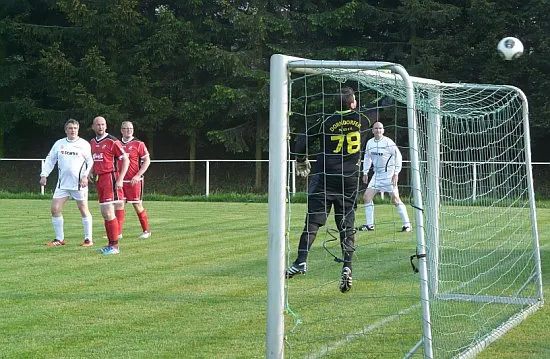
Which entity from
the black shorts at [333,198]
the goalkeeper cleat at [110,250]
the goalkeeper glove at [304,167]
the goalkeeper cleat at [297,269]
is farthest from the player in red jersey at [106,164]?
the goalkeeper glove at [304,167]

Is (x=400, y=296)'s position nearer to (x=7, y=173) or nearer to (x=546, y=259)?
(x=546, y=259)

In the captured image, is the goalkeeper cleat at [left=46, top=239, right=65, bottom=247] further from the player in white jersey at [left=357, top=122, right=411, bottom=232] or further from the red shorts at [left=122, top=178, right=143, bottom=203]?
the player in white jersey at [left=357, top=122, right=411, bottom=232]

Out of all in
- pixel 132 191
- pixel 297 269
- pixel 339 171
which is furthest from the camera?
pixel 132 191

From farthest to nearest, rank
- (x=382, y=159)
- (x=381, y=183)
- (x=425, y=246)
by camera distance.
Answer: (x=382, y=159) → (x=381, y=183) → (x=425, y=246)

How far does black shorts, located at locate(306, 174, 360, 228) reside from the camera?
9.36m

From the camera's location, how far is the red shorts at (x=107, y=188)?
44.3 feet

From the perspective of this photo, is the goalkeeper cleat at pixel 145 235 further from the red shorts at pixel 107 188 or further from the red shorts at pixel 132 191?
the red shorts at pixel 107 188

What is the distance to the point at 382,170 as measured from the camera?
15781mm

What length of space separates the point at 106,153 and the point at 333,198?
17.2 feet

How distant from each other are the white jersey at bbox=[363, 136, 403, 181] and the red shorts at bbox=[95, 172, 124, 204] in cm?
403

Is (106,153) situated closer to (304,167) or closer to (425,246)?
(304,167)

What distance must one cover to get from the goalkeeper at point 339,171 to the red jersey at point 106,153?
15.9 ft

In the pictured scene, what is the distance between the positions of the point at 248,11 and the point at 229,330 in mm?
32755

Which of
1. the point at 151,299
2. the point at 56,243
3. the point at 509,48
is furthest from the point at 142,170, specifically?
the point at 509,48
